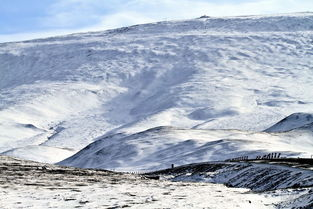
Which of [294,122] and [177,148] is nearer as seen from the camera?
[177,148]

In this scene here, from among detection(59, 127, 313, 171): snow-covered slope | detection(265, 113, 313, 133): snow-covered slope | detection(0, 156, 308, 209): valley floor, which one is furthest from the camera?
detection(265, 113, 313, 133): snow-covered slope

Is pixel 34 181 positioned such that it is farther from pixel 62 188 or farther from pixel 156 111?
pixel 156 111

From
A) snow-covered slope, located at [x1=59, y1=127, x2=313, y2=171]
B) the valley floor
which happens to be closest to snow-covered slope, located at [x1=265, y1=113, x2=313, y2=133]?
snow-covered slope, located at [x1=59, y1=127, x2=313, y2=171]

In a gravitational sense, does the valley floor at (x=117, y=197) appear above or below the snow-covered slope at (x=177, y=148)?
above

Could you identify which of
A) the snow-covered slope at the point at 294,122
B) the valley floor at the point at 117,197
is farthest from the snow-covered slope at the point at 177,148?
the valley floor at the point at 117,197

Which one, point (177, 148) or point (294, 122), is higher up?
point (177, 148)

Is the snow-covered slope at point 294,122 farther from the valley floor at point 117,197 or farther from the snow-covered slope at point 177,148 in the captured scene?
the valley floor at point 117,197

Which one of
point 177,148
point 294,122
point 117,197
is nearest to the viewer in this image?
point 117,197

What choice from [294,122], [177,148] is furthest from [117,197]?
[294,122]

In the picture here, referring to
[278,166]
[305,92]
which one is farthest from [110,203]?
[305,92]

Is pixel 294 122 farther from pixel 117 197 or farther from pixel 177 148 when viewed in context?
pixel 117 197

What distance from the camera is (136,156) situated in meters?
102

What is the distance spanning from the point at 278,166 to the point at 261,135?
76776 millimetres

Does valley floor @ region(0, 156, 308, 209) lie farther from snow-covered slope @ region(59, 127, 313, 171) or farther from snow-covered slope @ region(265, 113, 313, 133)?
snow-covered slope @ region(265, 113, 313, 133)
